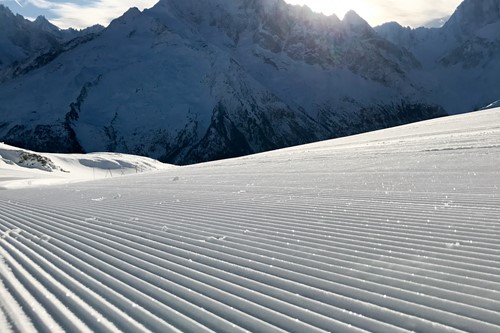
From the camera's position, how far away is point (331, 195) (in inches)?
419

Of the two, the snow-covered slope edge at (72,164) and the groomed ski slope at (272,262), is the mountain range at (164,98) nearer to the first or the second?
the snow-covered slope edge at (72,164)

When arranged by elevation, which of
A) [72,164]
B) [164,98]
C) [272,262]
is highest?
[164,98]

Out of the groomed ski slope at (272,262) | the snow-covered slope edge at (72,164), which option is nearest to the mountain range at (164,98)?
the snow-covered slope edge at (72,164)

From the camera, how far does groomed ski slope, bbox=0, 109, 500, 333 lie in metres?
4.20

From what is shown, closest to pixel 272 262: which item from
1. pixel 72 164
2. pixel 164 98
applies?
pixel 72 164

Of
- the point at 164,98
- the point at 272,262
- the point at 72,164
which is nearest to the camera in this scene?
the point at 272,262

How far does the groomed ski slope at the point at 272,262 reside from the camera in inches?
165

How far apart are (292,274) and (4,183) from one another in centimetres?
2242

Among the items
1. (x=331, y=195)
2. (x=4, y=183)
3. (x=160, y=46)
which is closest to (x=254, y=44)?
(x=160, y=46)

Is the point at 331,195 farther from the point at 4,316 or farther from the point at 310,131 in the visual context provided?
the point at 310,131

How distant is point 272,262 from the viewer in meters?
5.74

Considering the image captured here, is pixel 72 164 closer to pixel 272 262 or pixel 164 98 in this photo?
pixel 272 262

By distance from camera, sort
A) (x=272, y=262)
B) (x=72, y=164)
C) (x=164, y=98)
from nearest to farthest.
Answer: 1. (x=272, y=262)
2. (x=72, y=164)
3. (x=164, y=98)

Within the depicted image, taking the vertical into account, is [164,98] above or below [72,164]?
above
